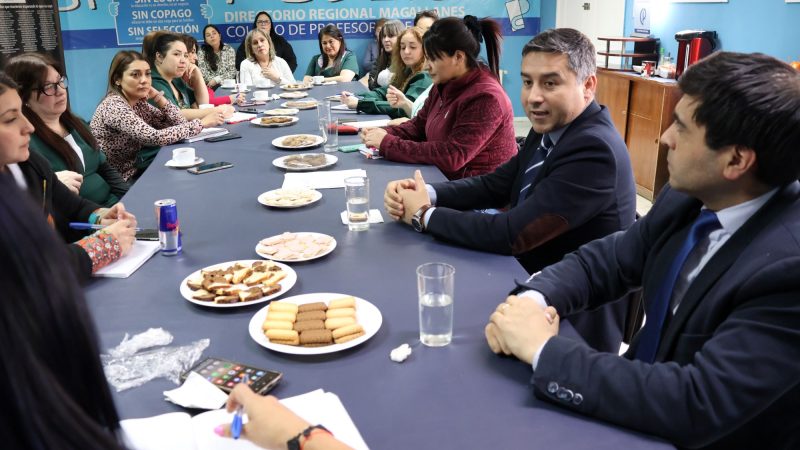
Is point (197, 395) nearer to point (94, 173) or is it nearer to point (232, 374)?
point (232, 374)

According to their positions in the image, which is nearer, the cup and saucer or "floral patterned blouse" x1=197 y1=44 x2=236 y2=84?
the cup and saucer

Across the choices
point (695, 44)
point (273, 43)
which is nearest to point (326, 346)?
point (695, 44)

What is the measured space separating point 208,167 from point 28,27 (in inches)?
131

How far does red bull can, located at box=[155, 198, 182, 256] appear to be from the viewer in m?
1.66

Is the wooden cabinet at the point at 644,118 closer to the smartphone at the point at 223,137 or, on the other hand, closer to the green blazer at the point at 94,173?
the smartphone at the point at 223,137

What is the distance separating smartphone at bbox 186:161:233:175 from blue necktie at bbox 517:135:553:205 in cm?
130

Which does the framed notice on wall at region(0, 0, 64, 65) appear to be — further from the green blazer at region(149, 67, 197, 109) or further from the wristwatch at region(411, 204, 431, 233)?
the wristwatch at region(411, 204, 431, 233)

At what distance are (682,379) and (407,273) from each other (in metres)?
0.73

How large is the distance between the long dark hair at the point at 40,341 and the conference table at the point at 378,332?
26 cm

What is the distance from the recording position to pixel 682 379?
0.96 m

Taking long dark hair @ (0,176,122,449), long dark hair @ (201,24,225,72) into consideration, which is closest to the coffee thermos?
long dark hair @ (0,176,122,449)

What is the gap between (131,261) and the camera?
5.31 feet

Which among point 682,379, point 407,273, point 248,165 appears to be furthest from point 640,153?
point 682,379

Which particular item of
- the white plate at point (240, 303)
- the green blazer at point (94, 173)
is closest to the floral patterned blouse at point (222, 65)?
the green blazer at point (94, 173)
